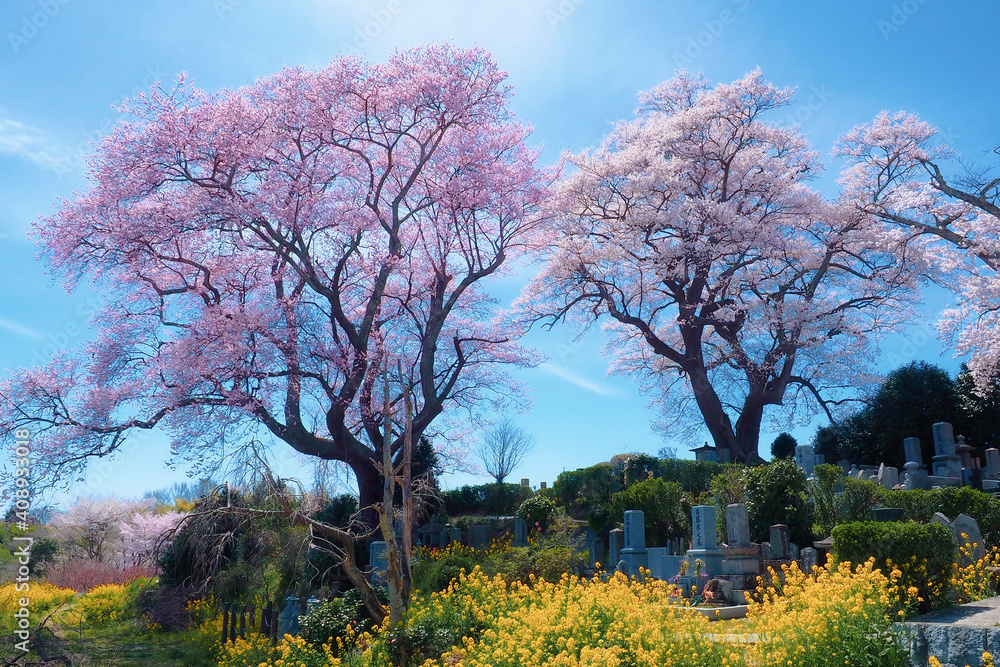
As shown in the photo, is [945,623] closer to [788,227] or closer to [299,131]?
[299,131]

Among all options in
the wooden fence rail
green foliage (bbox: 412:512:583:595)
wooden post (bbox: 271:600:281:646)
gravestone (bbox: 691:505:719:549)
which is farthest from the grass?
gravestone (bbox: 691:505:719:549)

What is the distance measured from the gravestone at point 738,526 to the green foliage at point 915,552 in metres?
4.76

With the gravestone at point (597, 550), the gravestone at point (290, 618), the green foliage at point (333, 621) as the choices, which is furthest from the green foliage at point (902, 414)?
the green foliage at point (333, 621)

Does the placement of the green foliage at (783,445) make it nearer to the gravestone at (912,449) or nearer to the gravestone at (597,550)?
the gravestone at (912,449)

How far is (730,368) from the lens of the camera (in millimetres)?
28172

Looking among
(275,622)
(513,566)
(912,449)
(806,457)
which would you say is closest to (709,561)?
(513,566)

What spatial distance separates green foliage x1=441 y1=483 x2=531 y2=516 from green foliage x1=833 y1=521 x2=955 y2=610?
17427mm

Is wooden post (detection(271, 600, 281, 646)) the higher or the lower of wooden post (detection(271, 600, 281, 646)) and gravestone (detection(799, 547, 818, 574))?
the lower

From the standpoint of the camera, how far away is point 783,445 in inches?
1126

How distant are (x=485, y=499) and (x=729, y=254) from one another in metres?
12.0

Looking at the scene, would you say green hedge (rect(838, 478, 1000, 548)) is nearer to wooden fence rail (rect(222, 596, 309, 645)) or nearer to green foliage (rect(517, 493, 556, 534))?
green foliage (rect(517, 493, 556, 534))

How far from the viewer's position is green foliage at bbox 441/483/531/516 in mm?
26047

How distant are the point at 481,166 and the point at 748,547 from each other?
534 inches

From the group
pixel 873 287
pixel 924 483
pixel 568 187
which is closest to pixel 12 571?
pixel 568 187
